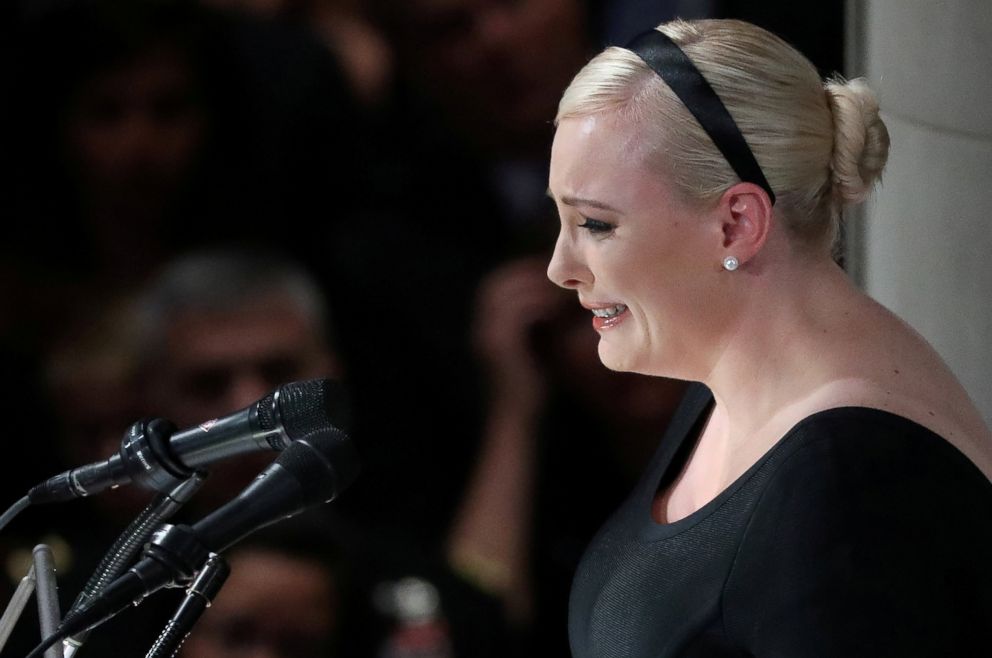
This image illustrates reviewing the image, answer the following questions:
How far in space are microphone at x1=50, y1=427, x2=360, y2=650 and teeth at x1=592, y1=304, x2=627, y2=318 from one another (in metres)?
0.40

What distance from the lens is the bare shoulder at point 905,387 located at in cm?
102

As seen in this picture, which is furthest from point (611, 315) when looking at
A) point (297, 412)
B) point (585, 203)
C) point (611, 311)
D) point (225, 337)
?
point (225, 337)

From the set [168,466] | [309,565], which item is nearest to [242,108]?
[309,565]

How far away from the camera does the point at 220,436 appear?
865mm

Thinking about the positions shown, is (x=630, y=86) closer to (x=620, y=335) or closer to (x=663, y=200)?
(x=663, y=200)

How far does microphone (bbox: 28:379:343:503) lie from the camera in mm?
853

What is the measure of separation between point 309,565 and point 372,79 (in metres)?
0.69

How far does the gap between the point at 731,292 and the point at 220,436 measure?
468 millimetres

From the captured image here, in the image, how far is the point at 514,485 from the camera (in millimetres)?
1881

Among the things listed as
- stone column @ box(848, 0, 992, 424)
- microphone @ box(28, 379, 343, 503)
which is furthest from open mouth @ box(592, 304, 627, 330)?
stone column @ box(848, 0, 992, 424)

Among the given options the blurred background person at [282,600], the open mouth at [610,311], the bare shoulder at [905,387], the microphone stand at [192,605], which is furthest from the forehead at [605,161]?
the blurred background person at [282,600]

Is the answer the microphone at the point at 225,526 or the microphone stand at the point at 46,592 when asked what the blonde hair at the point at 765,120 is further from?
the microphone stand at the point at 46,592

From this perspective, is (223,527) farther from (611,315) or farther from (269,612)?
(269,612)

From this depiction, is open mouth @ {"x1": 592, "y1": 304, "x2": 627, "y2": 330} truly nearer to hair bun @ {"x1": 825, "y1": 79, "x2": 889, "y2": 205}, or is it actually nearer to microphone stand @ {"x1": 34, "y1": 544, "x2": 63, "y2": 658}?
hair bun @ {"x1": 825, "y1": 79, "x2": 889, "y2": 205}
